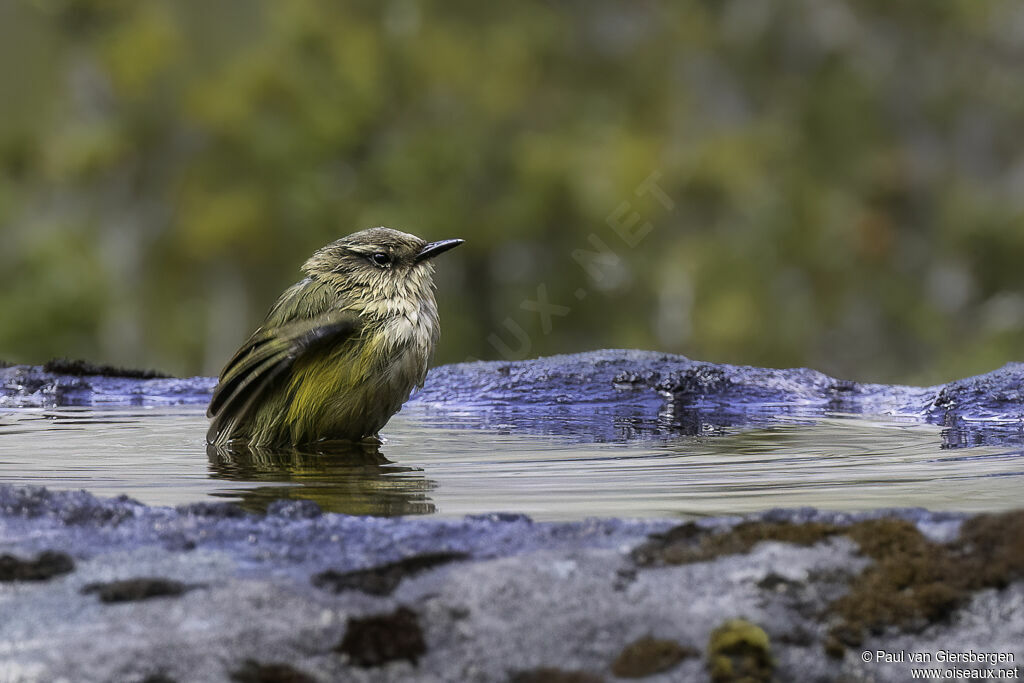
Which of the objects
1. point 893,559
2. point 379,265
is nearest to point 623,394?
point 379,265

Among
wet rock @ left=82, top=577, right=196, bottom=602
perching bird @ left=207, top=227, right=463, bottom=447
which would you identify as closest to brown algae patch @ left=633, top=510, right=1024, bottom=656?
wet rock @ left=82, top=577, right=196, bottom=602

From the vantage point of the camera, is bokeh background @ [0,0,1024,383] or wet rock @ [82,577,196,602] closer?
wet rock @ [82,577,196,602]

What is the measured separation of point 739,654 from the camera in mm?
2602

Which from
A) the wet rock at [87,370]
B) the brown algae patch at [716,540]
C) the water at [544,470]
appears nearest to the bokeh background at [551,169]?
the wet rock at [87,370]

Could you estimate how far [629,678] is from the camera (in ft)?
8.40

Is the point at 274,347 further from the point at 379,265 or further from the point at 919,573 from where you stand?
the point at 919,573

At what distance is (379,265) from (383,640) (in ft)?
12.1

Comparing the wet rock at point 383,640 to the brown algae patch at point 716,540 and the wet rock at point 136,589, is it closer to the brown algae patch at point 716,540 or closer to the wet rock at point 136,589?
the wet rock at point 136,589

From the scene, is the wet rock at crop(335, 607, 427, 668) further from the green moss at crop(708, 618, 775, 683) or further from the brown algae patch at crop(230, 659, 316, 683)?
the green moss at crop(708, 618, 775, 683)

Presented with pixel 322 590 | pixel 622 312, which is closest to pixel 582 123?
pixel 622 312

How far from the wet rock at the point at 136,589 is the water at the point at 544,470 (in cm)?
95

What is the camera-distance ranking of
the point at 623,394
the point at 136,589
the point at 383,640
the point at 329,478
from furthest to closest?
the point at 623,394 < the point at 329,478 < the point at 136,589 < the point at 383,640

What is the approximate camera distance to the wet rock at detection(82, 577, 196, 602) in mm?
2777

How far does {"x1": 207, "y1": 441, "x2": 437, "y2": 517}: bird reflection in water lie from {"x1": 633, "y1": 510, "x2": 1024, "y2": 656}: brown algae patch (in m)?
0.99
